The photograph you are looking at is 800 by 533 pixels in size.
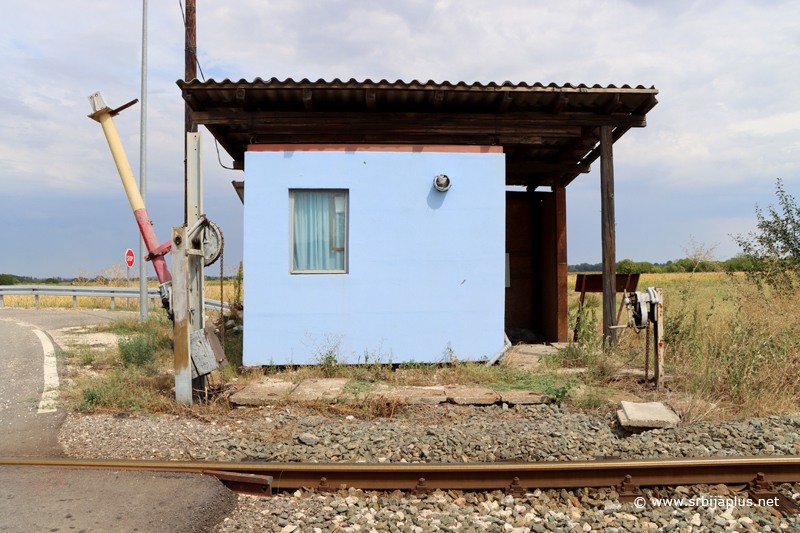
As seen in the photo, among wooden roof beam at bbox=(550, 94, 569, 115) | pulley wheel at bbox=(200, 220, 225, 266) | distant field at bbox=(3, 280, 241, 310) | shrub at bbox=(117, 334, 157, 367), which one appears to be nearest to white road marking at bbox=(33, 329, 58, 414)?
shrub at bbox=(117, 334, 157, 367)

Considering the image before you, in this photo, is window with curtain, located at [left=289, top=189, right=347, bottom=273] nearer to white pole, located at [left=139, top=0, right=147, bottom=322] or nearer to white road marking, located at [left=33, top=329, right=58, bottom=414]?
white road marking, located at [left=33, top=329, right=58, bottom=414]

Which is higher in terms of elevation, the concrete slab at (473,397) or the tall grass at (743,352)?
the tall grass at (743,352)

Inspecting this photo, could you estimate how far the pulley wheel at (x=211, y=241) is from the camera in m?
5.89

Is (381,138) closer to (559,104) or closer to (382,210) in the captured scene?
(382,210)

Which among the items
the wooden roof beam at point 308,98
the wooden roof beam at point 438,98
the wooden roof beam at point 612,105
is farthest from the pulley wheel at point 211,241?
the wooden roof beam at point 612,105

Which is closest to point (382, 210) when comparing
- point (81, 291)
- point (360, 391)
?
point (360, 391)

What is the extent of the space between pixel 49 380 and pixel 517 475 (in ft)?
22.8

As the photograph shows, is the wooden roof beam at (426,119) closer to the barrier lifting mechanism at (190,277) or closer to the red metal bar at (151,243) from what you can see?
the barrier lifting mechanism at (190,277)

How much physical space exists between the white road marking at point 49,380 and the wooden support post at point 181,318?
1584 mm

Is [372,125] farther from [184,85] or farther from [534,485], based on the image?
[534,485]

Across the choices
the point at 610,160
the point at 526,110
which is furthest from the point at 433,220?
the point at 610,160

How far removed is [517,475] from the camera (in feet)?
12.5

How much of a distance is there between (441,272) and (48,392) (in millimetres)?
5791

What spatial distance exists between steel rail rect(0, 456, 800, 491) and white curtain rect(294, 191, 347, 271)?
3772 mm
